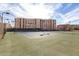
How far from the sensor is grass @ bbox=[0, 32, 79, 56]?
3.56 ft

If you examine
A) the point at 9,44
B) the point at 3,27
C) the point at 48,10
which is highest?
the point at 48,10

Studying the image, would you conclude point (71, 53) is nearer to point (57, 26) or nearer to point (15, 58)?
point (57, 26)

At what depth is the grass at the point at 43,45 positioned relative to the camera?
1.08 m

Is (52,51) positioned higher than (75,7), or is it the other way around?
(75,7)

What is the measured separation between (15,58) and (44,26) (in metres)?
0.38

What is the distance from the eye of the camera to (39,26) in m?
1.11

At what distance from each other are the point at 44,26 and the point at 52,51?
230 mm

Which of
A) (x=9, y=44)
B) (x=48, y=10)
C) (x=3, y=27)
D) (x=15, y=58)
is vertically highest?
(x=48, y=10)

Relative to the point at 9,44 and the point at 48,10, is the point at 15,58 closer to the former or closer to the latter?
the point at 9,44

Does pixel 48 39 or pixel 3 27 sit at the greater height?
pixel 3 27

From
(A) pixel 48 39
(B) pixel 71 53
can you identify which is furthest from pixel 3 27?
(B) pixel 71 53

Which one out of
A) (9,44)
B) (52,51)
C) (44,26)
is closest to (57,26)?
(44,26)

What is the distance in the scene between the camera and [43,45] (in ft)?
3.58

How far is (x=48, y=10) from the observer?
1.11 m
